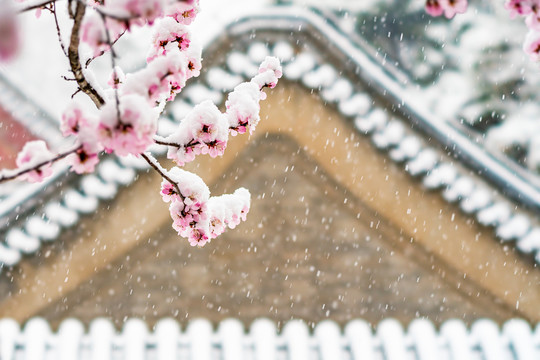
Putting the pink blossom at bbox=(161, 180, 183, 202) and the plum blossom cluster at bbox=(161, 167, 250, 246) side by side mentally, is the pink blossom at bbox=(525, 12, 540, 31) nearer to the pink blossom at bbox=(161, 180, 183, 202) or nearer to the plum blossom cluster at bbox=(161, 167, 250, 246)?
the plum blossom cluster at bbox=(161, 167, 250, 246)

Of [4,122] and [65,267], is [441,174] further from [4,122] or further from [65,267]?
[4,122]

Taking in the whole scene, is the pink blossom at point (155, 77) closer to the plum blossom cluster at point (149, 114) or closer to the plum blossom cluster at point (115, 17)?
the plum blossom cluster at point (149, 114)

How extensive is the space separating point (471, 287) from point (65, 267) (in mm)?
3311

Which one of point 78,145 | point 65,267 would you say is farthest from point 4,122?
point 78,145

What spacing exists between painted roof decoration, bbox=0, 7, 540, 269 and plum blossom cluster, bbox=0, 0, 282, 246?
1.79 m

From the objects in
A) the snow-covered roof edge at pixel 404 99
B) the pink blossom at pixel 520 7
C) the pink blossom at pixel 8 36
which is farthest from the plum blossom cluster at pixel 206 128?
the snow-covered roof edge at pixel 404 99

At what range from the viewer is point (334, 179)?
4625mm

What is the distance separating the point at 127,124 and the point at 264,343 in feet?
8.09

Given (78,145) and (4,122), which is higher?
(4,122)

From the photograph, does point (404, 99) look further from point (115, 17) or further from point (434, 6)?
point (115, 17)

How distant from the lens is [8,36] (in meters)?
1.06

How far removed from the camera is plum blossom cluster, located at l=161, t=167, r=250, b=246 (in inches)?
78.3

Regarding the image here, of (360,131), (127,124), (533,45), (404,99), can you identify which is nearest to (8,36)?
(127,124)

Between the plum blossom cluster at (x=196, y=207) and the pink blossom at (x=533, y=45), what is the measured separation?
1.22 m
